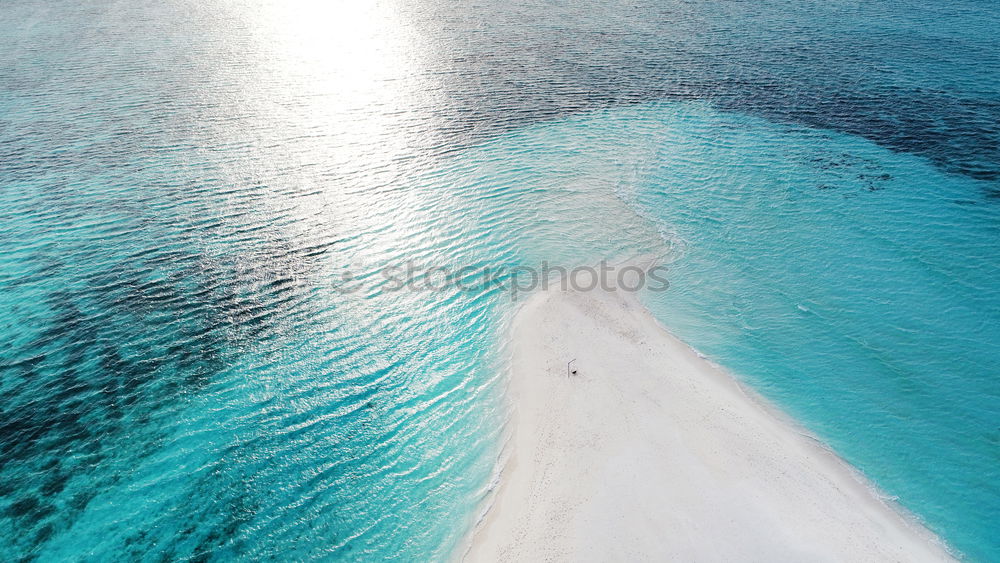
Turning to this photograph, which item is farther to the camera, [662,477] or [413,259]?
[413,259]

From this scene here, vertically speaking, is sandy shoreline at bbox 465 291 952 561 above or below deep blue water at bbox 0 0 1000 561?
below

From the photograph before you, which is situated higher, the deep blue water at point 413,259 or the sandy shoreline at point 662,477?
the deep blue water at point 413,259

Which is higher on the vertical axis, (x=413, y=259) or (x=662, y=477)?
(x=413, y=259)

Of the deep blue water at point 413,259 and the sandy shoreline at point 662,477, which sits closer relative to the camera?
the sandy shoreline at point 662,477

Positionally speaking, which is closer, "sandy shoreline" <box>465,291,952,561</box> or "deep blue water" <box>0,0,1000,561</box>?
"sandy shoreline" <box>465,291,952,561</box>
